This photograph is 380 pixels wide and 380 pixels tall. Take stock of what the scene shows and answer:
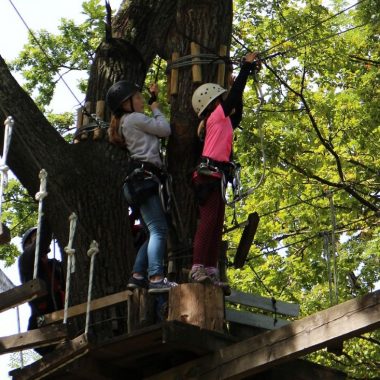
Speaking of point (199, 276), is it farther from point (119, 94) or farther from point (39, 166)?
point (39, 166)

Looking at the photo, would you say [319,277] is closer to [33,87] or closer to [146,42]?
[33,87]

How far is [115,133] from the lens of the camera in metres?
6.80

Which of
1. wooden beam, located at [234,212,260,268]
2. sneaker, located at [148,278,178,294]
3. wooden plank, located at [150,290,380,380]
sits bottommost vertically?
wooden plank, located at [150,290,380,380]

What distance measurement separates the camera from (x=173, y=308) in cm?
585

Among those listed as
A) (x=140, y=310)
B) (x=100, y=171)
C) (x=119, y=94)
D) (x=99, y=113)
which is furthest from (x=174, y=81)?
(x=140, y=310)

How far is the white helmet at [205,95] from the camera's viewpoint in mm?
6852

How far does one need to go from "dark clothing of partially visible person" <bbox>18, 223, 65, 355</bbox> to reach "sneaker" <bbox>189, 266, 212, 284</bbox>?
1.36 meters

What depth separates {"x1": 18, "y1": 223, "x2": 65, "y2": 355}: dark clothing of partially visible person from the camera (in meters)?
7.15

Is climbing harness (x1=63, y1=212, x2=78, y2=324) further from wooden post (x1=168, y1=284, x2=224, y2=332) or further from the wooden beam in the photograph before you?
the wooden beam

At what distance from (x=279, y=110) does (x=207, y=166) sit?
633 centimetres

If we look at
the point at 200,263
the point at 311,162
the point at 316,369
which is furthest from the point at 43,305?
the point at 311,162

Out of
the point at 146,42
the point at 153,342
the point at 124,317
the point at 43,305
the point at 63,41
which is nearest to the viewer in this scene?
the point at 153,342

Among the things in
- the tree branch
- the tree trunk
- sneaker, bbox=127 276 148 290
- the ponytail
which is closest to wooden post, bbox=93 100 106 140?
the tree trunk

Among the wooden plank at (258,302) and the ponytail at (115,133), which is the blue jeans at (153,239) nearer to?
the ponytail at (115,133)
